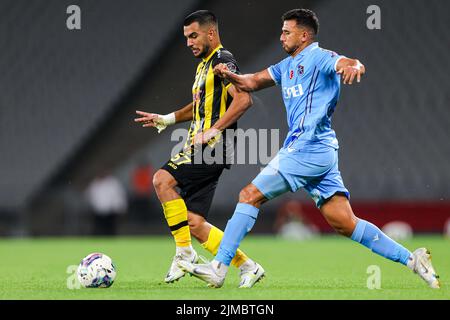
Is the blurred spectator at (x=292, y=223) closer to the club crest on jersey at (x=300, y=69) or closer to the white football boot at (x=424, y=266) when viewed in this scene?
the white football boot at (x=424, y=266)

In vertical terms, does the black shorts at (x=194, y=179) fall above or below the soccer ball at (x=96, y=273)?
above

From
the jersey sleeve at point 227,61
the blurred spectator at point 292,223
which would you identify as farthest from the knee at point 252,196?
the blurred spectator at point 292,223

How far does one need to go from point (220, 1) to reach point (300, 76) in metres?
12.0

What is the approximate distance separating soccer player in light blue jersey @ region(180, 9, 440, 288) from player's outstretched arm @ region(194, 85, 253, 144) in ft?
0.26

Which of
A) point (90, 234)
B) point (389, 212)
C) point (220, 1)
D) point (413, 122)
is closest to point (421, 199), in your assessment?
point (389, 212)

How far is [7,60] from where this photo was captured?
21109mm

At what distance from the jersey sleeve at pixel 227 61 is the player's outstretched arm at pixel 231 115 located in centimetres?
16

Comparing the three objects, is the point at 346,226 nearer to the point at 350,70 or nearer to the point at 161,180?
the point at 350,70

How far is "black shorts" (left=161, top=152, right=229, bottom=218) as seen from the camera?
678 centimetres

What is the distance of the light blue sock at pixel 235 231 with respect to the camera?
239 inches

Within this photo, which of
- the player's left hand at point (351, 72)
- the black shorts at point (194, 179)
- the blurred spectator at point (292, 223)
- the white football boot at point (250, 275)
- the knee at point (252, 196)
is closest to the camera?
the player's left hand at point (351, 72)

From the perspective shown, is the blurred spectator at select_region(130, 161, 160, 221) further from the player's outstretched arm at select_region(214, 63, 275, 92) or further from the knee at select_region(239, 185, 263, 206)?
the knee at select_region(239, 185, 263, 206)

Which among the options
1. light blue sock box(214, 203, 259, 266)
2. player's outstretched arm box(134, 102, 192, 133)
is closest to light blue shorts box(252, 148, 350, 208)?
light blue sock box(214, 203, 259, 266)

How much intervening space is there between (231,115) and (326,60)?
883 millimetres
